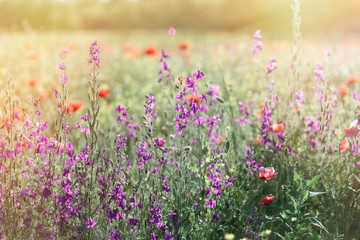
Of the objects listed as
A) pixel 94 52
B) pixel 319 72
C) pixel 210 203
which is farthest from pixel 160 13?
pixel 210 203

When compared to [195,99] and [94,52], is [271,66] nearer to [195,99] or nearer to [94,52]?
[195,99]

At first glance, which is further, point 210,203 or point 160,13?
point 160,13

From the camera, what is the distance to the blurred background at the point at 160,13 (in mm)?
25875

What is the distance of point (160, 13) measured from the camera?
29.3 meters

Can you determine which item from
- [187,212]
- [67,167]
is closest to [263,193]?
[187,212]

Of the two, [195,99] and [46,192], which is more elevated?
[195,99]

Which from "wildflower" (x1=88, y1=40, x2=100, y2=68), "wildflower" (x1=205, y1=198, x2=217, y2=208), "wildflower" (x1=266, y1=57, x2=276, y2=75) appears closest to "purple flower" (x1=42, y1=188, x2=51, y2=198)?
"wildflower" (x1=88, y1=40, x2=100, y2=68)

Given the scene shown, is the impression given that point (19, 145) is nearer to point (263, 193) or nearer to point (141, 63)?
point (263, 193)

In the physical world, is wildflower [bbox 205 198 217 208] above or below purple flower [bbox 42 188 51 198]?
below

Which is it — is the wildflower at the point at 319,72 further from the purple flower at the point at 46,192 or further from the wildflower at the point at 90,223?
the purple flower at the point at 46,192

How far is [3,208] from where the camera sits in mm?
2123

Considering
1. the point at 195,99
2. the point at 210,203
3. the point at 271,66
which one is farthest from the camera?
the point at 271,66

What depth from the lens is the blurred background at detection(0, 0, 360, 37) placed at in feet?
84.9

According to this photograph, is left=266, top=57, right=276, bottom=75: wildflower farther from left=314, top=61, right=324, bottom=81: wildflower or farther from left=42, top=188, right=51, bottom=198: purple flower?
left=42, top=188, right=51, bottom=198: purple flower
